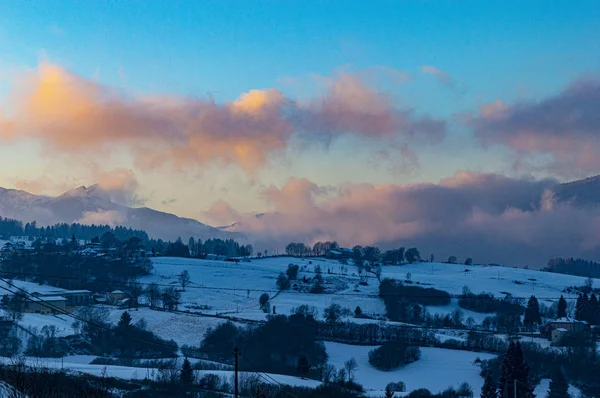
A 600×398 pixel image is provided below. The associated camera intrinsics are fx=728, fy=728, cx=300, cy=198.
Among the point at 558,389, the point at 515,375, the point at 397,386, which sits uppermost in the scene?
the point at 515,375

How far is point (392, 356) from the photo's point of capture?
80.0m

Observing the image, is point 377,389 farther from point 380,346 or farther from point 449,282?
point 449,282

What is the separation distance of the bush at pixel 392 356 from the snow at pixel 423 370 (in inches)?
26.1

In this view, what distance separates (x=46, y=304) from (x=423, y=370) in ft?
176

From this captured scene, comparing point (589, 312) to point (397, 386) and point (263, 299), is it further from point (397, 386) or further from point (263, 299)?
point (397, 386)

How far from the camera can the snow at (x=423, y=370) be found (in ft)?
232

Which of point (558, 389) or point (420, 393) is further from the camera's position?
point (558, 389)

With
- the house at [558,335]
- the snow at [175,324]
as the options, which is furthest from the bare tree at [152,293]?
the house at [558,335]

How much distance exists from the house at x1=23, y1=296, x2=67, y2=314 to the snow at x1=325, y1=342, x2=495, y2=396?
38888 mm

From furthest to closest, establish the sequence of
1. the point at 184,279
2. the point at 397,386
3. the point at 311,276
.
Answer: the point at 311,276, the point at 184,279, the point at 397,386

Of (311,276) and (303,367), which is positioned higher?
(311,276)

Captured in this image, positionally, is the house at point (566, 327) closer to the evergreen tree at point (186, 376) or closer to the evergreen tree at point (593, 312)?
the evergreen tree at point (593, 312)

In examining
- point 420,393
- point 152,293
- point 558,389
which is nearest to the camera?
point 420,393

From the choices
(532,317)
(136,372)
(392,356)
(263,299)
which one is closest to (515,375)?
(392,356)
